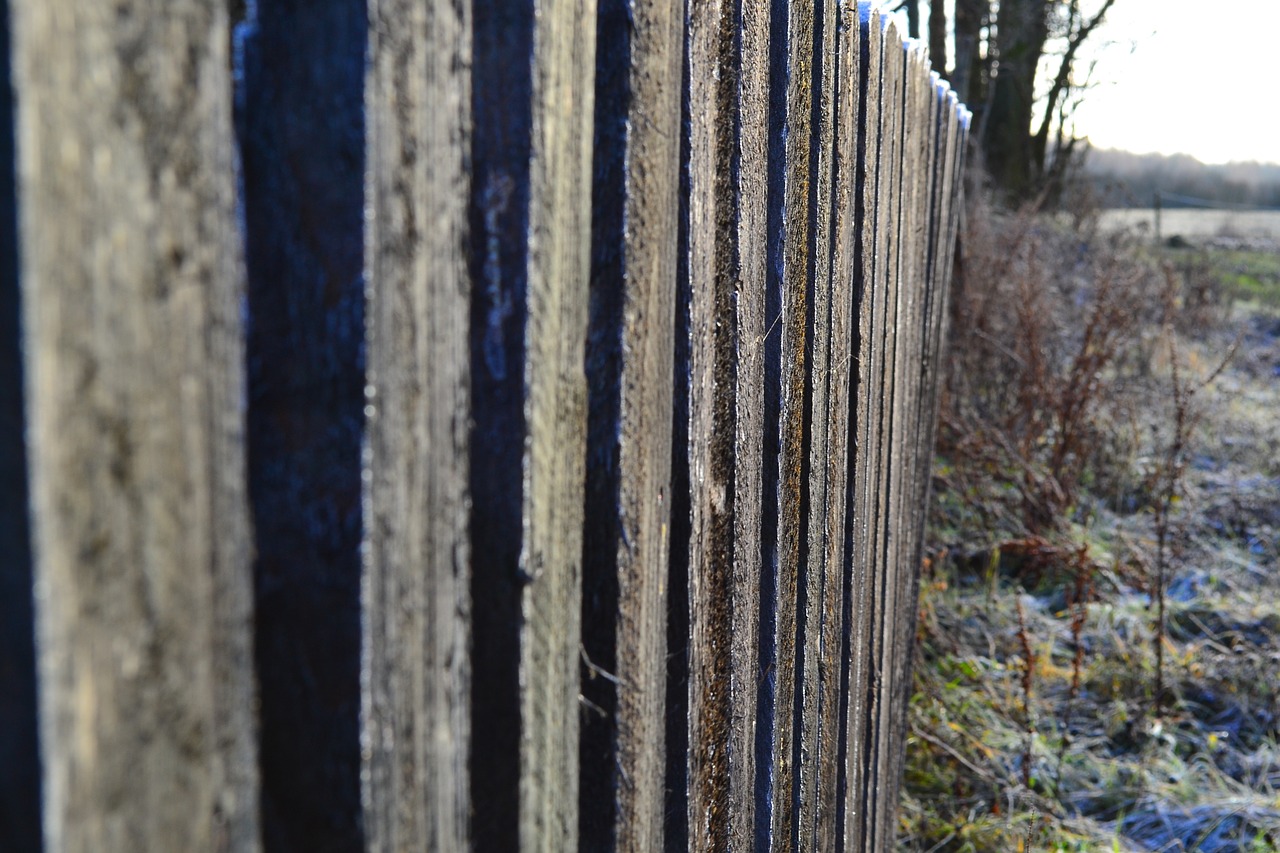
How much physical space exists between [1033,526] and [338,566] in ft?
17.2

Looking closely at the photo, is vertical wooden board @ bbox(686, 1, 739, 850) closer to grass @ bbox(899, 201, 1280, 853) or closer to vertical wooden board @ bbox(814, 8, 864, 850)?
vertical wooden board @ bbox(814, 8, 864, 850)

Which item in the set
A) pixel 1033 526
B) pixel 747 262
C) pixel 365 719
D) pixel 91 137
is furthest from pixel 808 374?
pixel 1033 526

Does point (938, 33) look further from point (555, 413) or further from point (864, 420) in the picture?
point (555, 413)

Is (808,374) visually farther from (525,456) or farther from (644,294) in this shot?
(525,456)

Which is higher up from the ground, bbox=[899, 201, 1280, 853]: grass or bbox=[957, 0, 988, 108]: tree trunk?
bbox=[957, 0, 988, 108]: tree trunk

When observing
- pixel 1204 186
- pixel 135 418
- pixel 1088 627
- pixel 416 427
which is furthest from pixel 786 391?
pixel 1204 186

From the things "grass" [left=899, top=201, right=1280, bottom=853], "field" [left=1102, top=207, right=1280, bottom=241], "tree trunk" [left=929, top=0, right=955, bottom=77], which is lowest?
"grass" [left=899, top=201, right=1280, bottom=853]

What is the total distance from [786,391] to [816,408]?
0.57 ft

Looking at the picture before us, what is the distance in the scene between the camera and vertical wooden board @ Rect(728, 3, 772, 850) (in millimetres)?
955

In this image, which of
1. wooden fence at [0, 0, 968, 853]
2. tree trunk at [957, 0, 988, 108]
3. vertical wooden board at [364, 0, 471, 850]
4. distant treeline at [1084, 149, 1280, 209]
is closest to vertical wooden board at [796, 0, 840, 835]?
wooden fence at [0, 0, 968, 853]

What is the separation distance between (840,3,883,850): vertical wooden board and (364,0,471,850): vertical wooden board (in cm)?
108

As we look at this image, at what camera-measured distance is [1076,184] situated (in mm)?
15422

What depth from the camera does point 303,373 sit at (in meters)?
0.46

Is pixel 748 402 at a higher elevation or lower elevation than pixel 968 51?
lower
